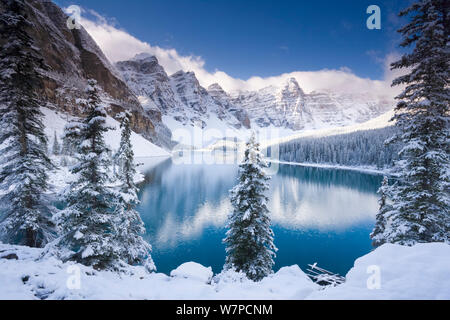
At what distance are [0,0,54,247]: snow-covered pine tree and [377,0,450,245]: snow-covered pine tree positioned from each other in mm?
17764

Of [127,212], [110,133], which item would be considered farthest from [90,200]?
[110,133]

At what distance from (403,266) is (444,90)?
8.82 meters

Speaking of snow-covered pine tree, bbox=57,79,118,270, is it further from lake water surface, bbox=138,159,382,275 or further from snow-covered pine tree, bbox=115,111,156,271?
lake water surface, bbox=138,159,382,275

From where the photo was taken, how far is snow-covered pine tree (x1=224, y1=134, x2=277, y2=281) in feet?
35.6

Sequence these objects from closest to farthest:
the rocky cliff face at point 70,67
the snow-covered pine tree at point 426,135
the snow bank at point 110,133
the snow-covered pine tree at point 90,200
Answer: the snow-covered pine tree at point 90,200
the snow-covered pine tree at point 426,135
the snow bank at point 110,133
the rocky cliff face at point 70,67

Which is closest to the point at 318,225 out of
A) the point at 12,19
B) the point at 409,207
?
the point at 409,207

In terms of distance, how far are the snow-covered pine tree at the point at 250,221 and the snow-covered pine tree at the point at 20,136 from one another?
10300 mm

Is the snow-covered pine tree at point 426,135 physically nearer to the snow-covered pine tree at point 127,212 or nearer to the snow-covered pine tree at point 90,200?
the snow-covered pine tree at point 90,200

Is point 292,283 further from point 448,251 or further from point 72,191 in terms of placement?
point 72,191

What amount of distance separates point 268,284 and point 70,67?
160911 mm

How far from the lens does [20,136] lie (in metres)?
9.30

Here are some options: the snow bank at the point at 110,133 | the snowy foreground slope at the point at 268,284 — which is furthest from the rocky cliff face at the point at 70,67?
the snowy foreground slope at the point at 268,284

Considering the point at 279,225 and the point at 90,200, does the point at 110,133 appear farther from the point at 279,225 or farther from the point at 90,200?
the point at 90,200

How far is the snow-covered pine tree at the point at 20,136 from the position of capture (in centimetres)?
880
